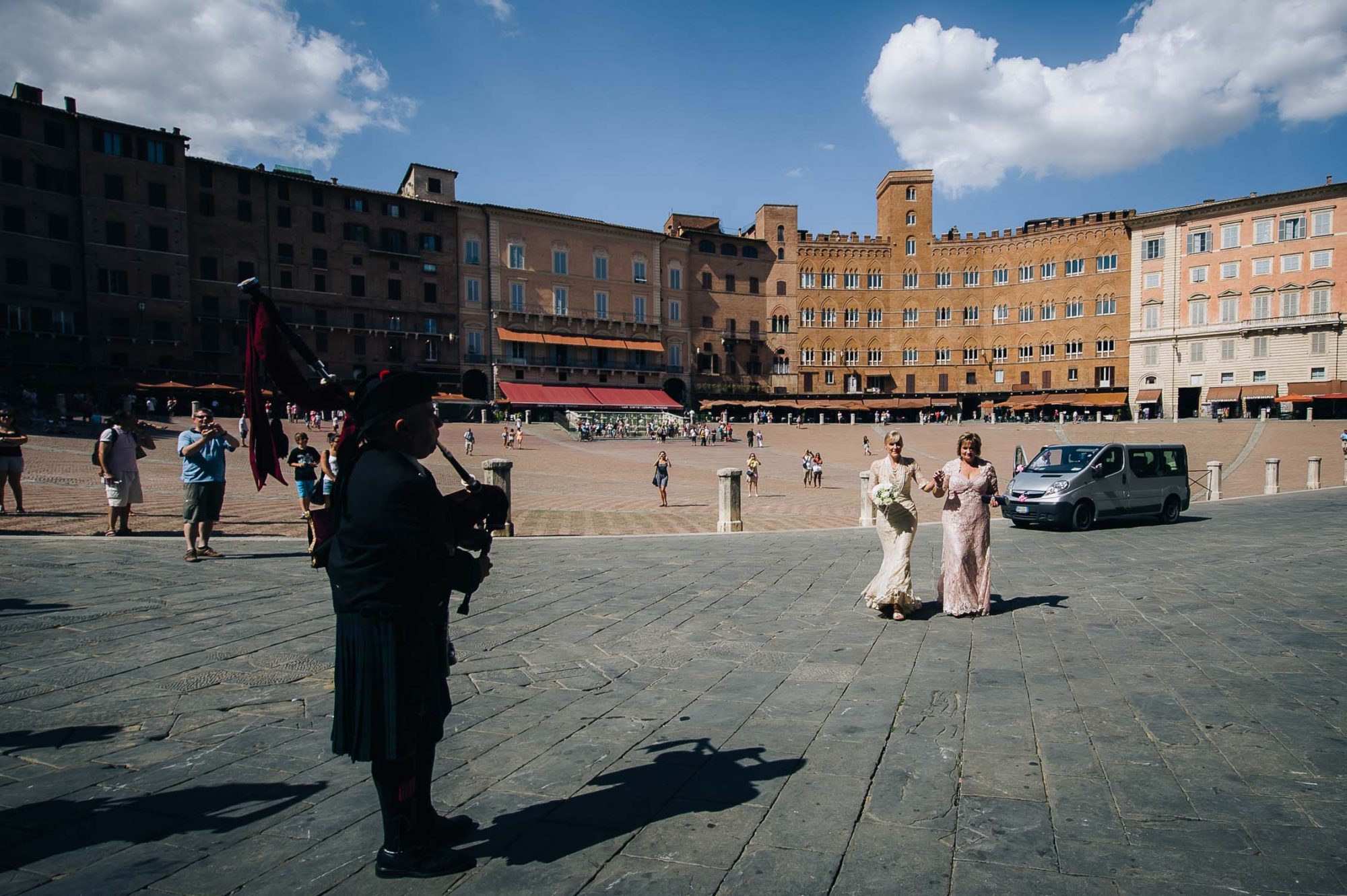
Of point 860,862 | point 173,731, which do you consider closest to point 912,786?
point 860,862

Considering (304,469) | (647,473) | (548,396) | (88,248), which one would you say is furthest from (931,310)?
(304,469)

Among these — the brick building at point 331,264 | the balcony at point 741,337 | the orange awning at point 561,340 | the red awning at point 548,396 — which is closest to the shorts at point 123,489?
the brick building at point 331,264

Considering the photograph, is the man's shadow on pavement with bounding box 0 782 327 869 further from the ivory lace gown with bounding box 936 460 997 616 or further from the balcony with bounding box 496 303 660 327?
the balcony with bounding box 496 303 660 327

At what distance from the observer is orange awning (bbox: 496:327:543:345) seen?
5194 centimetres

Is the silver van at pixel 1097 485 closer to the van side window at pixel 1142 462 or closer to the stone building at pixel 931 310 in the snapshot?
the van side window at pixel 1142 462

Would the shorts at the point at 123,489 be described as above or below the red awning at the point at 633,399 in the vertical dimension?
below

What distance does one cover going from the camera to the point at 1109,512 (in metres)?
12.8

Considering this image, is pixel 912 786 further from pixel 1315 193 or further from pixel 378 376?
pixel 1315 193

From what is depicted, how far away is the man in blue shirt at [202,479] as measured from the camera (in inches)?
318

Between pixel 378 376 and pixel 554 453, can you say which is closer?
pixel 378 376

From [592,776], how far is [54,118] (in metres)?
49.6

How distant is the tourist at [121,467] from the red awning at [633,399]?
43438mm

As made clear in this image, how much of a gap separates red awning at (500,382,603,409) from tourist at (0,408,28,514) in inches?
1525

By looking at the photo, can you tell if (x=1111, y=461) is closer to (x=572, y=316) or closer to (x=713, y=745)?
(x=713, y=745)
